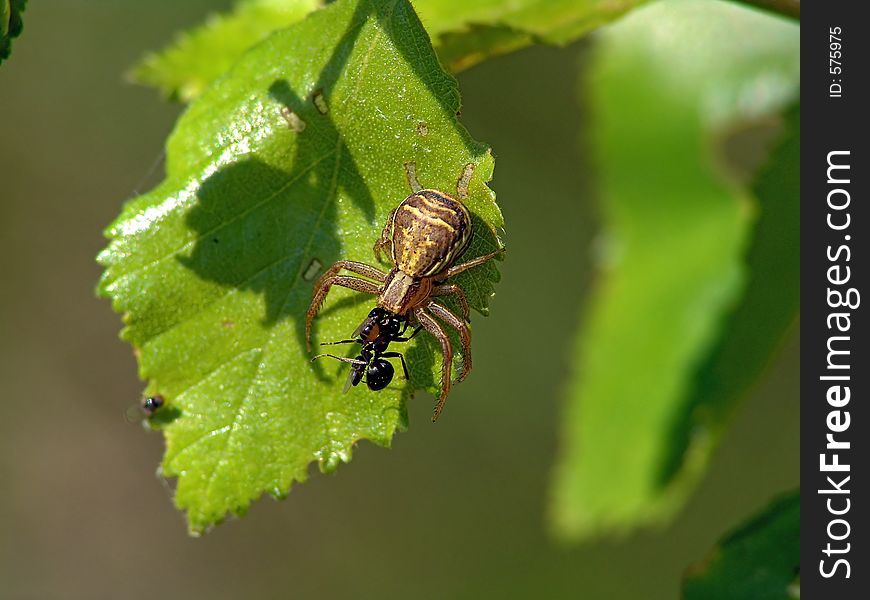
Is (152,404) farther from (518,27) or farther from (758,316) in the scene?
(758,316)

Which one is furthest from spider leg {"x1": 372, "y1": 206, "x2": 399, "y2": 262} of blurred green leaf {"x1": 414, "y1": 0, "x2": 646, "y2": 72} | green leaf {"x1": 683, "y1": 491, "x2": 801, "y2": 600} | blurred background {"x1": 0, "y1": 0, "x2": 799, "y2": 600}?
blurred background {"x1": 0, "y1": 0, "x2": 799, "y2": 600}

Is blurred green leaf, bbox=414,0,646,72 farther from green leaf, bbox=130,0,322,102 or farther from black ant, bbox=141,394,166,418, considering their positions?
black ant, bbox=141,394,166,418

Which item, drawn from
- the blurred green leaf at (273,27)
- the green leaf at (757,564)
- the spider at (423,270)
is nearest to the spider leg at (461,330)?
the spider at (423,270)

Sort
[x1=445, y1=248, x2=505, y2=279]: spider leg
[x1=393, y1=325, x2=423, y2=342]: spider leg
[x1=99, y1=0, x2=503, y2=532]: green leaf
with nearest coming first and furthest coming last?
[x1=99, y1=0, x2=503, y2=532]: green leaf < [x1=445, y1=248, x2=505, y2=279]: spider leg < [x1=393, y1=325, x2=423, y2=342]: spider leg
